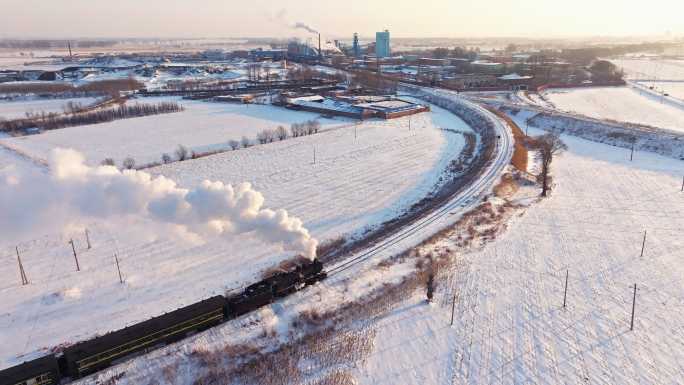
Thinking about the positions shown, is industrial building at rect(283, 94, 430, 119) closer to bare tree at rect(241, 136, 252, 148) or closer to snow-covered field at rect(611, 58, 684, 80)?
bare tree at rect(241, 136, 252, 148)

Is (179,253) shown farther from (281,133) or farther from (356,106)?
(356,106)

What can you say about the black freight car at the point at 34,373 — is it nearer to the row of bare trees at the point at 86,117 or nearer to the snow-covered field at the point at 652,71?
the row of bare trees at the point at 86,117

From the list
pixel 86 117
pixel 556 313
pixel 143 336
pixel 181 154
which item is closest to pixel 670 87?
pixel 181 154

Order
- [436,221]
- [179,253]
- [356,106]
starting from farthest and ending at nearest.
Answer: [356,106]
[436,221]
[179,253]

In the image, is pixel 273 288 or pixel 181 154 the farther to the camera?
pixel 181 154

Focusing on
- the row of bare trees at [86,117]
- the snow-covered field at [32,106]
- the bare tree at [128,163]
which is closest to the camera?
the bare tree at [128,163]

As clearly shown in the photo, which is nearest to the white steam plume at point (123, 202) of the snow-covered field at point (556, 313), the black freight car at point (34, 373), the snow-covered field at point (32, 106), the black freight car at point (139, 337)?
the black freight car at point (139, 337)

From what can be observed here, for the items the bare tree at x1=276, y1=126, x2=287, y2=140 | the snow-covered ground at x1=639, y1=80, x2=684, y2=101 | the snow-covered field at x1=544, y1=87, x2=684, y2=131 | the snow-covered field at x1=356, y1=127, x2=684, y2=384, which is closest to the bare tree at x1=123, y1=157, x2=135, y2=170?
the bare tree at x1=276, y1=126, x2=287, y2=140
